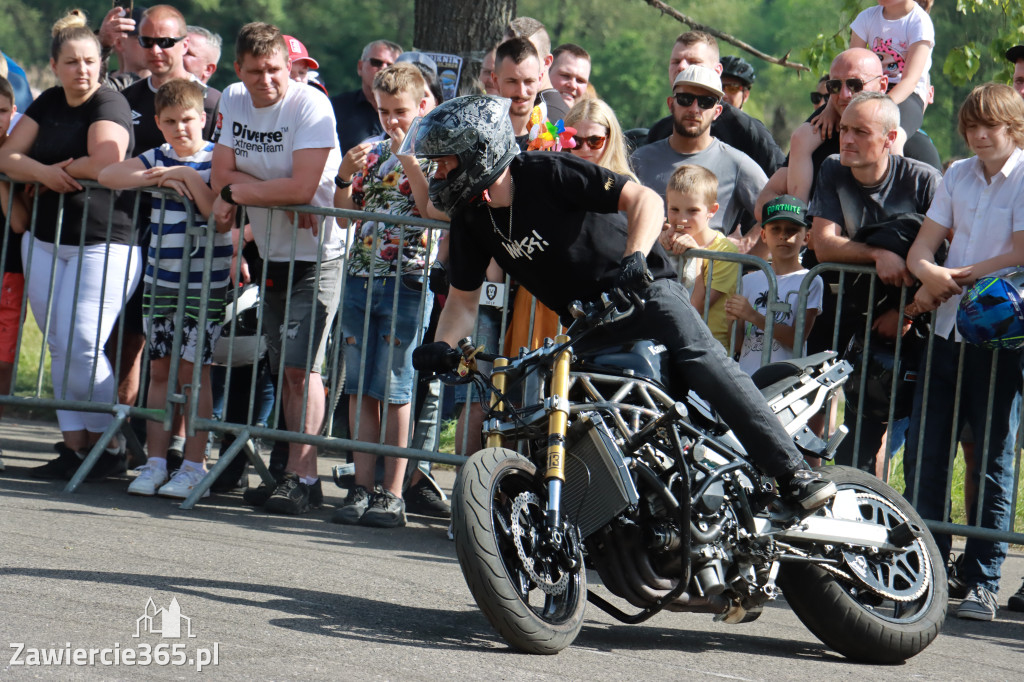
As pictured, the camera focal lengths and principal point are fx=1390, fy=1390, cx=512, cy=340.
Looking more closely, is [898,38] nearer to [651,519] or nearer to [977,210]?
[977,210]

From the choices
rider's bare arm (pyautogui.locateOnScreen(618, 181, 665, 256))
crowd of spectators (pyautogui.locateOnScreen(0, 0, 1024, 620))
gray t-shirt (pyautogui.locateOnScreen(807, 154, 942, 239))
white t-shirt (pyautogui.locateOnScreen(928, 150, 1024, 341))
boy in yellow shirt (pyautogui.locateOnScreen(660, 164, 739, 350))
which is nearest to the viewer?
rider's bare arm (pyautogui.locateOnScreen(618, 181, 665, 256))

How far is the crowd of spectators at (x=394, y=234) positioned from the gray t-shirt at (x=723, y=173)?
0.04 ft

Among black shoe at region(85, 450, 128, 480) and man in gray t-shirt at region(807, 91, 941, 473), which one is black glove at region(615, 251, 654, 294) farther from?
black shoe at region(85, 450, 128, 480)

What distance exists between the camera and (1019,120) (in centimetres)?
621

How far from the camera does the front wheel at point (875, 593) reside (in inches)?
199

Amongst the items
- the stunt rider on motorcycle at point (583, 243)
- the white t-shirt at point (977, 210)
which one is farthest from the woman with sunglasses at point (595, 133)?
the stunt rider on motorcycle at point (583, 243)

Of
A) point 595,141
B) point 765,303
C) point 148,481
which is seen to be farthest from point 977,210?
point 148,481

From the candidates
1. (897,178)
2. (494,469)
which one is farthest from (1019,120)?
(494,469)

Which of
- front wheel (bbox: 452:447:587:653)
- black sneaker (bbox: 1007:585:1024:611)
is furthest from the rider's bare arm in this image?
black sneaker (bbox: 1007:585:1024:611)

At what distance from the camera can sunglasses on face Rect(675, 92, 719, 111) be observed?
25.7 ft

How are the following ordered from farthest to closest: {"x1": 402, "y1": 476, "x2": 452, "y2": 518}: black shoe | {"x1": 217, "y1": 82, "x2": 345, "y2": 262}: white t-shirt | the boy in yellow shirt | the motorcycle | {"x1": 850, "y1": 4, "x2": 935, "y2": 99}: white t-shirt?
{"x1": 850, "y1": 4, "x2": 935, "y2": 99}: white t-shirt < {"x1": 402, "y1": 476, "x2": 452, "y2": 518}: black shoe < {"x1": 217, "y1": 82, "x2": 345, "y2": 262}: white t-shirt < the boy in yellow shirt < the motorcycle

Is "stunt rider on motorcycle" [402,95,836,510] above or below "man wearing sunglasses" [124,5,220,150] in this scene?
below

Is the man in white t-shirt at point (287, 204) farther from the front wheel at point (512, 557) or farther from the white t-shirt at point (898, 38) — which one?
the white t-shirt at point (898, 38)

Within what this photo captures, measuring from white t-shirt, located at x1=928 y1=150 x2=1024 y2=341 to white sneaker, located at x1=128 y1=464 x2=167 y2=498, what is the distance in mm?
4209
